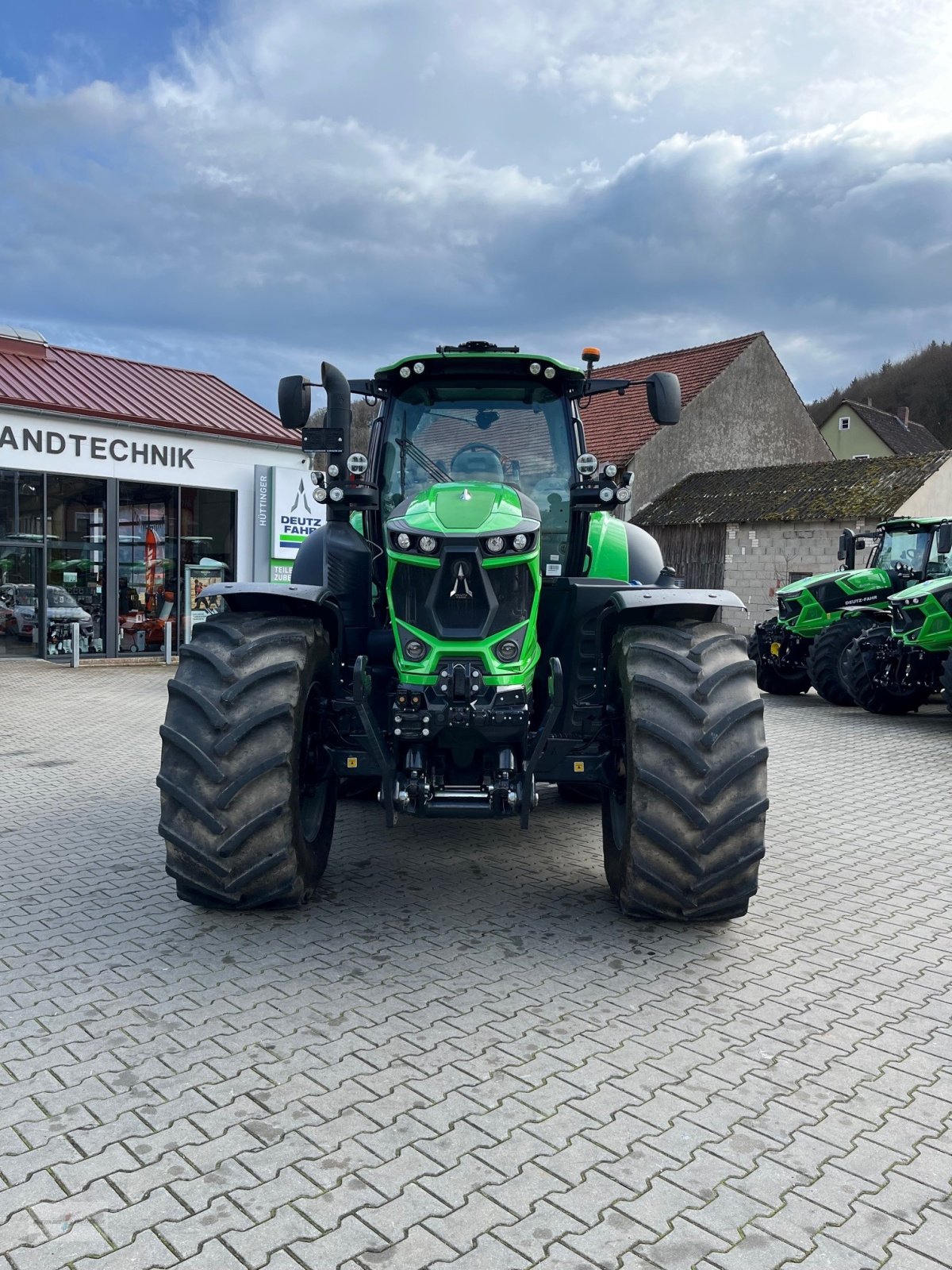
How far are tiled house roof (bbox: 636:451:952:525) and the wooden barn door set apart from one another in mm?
207

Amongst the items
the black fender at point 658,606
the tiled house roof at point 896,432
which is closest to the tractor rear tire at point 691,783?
the black fender at point 658,606

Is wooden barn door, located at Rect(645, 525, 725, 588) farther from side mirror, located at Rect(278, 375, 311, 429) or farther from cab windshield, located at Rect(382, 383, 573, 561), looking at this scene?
side mirror, located at Rect(278, 375, 311, 429)

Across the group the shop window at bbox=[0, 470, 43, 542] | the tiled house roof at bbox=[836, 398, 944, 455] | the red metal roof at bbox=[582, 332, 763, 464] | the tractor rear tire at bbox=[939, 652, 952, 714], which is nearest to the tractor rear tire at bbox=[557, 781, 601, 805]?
the tractor rear tire at bbox=[939, 652, 952, 714]

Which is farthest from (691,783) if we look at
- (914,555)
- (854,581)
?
(914,555)

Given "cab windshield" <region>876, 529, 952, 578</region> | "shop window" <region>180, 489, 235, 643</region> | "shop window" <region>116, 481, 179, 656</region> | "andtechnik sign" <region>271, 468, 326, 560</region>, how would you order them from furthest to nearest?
"andtechnik sign" <region>271, 468, 326, 560</region> → "shop window" <region>180, 489, 235, 643</region> → "shop window" <region>116, 481, 179, 656</region> → "cab windshield" <region>876, 529, 952, 578</region>

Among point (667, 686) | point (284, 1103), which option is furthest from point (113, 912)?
point (667, 686)

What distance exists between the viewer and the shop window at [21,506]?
58.5ft

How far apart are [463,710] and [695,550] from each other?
2202 centimetres

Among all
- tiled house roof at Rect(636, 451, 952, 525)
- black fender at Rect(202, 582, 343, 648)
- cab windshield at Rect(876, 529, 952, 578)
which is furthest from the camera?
tiled house roof at Rect(636, 451, 952, 525)

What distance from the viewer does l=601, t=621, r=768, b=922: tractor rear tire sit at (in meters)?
4.06

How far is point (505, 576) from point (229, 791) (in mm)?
1414

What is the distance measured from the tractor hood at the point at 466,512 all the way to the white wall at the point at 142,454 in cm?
1509

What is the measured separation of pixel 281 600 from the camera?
15.1 ft

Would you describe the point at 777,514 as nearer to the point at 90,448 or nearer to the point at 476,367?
the point at 90,448
